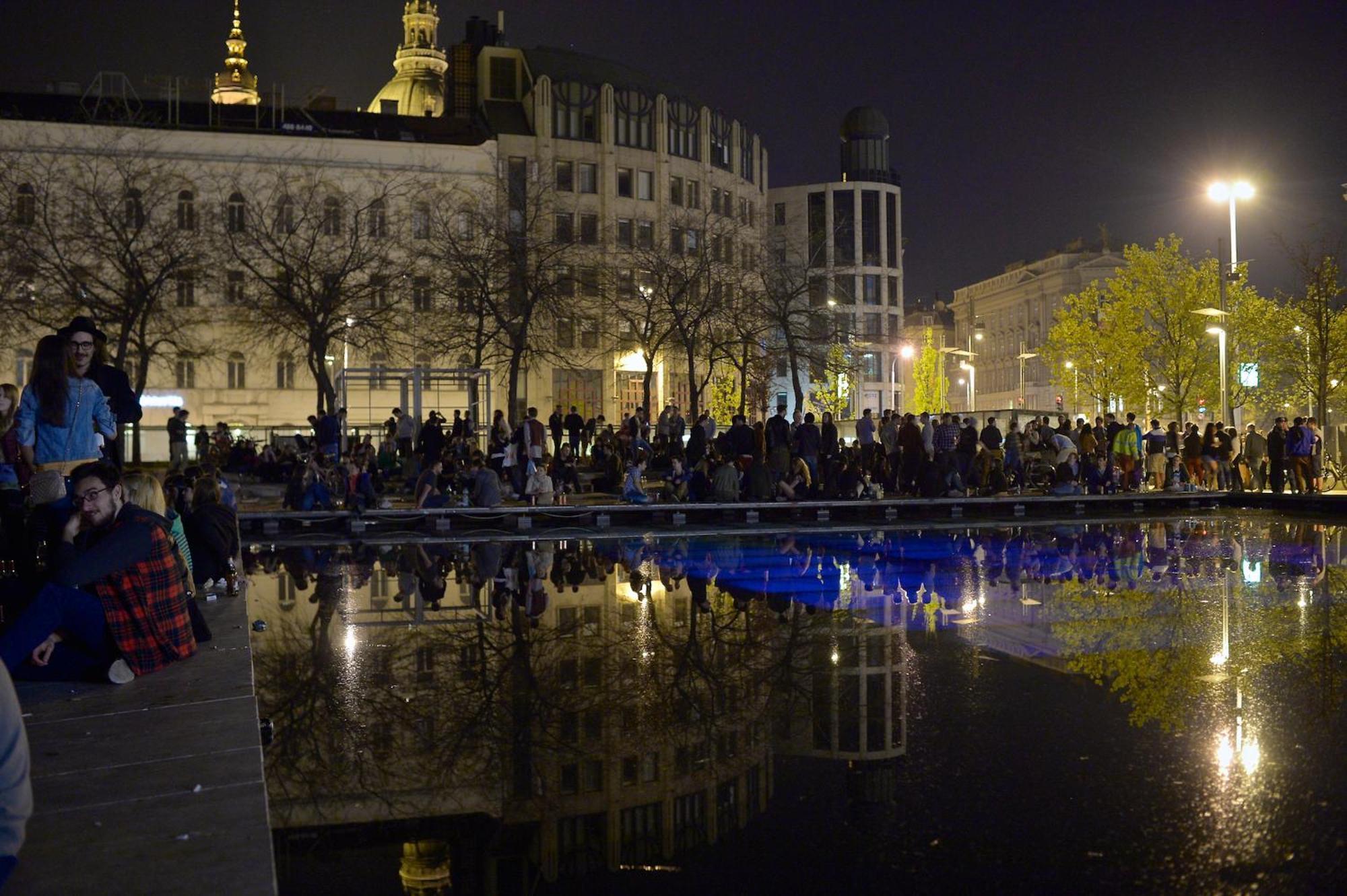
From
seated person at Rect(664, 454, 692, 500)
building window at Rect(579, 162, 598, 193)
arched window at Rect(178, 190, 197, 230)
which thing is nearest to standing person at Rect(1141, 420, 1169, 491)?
seated person at Rect(664, 454, 692, 500)

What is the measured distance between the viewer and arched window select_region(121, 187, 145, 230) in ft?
119

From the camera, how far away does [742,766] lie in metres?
6.46

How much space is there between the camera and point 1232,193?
35.5 meters

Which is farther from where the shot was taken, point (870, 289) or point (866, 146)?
point (866, 146)

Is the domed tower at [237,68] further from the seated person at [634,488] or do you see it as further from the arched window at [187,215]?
the seated person at [634,488]

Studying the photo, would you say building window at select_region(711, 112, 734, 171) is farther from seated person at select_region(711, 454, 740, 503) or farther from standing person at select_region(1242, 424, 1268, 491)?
seated person at select_region(711, 454, 740, 503)

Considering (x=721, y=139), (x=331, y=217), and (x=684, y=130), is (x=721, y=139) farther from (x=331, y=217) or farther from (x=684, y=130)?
(x=331, y=217)

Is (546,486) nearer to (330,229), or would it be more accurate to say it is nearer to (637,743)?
(637,743)

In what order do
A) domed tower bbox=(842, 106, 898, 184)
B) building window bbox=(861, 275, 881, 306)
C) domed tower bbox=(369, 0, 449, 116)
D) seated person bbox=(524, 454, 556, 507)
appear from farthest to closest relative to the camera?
domed tower bbox=(842, 106, 898, 184)
building window bbox=(861, 275, 881, 306)
domed tower bbox=(369, 0, 449, 116)
seated person bbox=(524, 454, 556, 507)

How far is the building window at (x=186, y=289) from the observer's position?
3753 centimetres

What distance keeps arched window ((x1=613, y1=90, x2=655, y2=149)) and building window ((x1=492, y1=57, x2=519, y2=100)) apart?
5.29m

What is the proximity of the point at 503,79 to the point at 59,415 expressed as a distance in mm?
62662

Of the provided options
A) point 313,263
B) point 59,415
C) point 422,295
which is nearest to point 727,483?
point 59,415

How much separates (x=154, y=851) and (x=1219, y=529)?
21.7 meters
